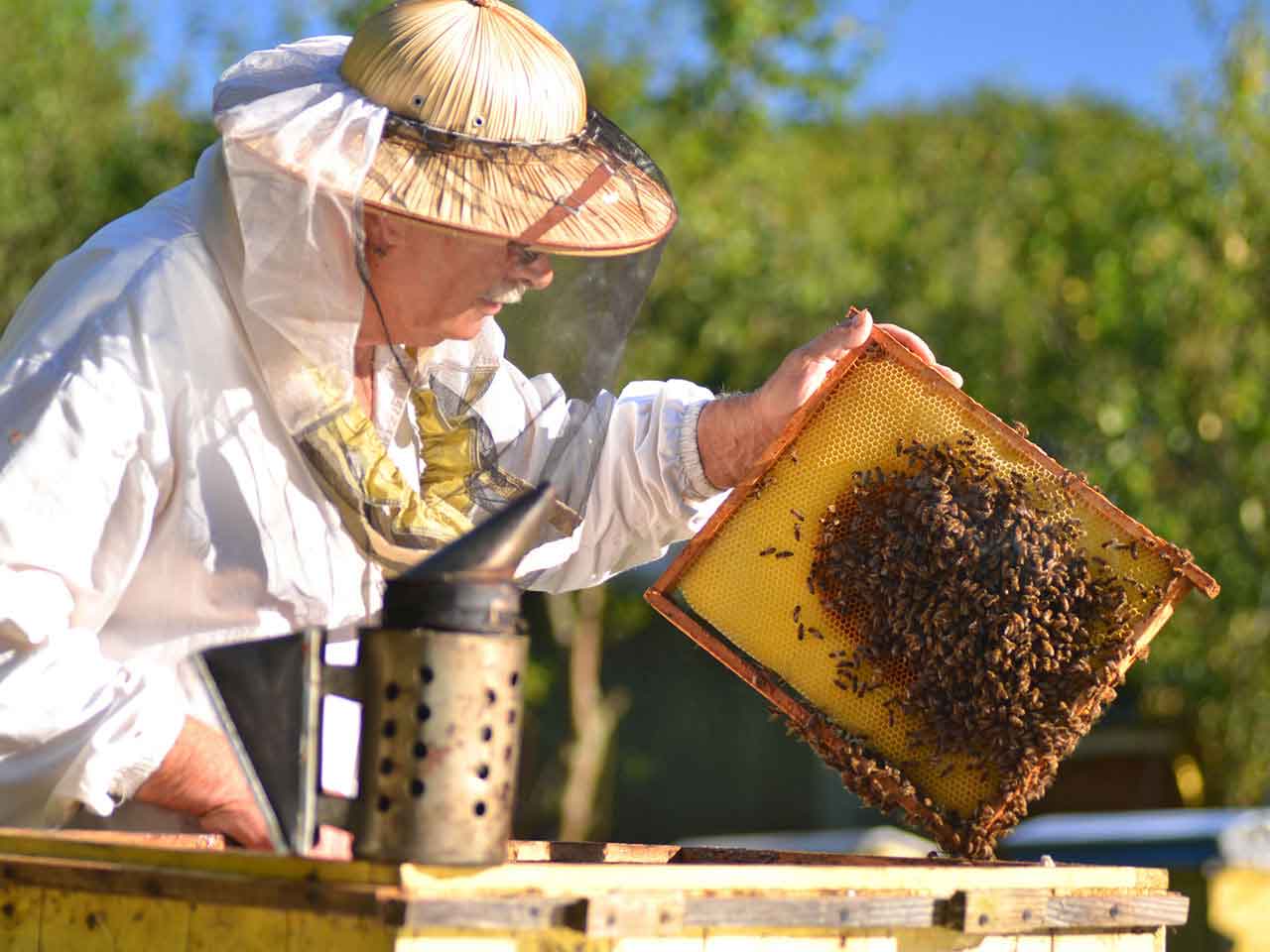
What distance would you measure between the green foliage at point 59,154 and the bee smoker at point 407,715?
27.7ft

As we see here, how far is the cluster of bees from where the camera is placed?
8.98ft

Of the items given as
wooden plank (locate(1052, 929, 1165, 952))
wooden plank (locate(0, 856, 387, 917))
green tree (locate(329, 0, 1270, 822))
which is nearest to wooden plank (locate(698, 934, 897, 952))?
wooden plank (locate(1052, 929, 1165, 952))

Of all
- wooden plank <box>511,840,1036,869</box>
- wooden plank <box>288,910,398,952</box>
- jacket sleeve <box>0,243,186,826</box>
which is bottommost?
wooden plank <box>288,910,398,952</box>

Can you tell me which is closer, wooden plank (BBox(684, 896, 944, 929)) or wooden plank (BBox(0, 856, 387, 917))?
wooden plank (BBox(0, 856, 387, 917))

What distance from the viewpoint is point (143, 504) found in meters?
2.45

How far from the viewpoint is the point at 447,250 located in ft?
8.78

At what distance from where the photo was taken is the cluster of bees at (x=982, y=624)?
2738 mm

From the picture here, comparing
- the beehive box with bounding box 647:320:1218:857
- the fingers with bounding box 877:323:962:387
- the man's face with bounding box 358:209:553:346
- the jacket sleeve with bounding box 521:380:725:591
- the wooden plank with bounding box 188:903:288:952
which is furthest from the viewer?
the jacket sleeve with bounding box 521:380:725:591

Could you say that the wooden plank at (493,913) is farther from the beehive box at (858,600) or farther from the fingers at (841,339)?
the fingers at (841,339)

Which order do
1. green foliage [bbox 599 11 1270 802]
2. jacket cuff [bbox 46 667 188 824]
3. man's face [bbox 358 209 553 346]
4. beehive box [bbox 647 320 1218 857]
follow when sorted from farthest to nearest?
green foliage [bbox 599 11 1270 802]
beehive box [bbox 647 320 1218 857]
man's face [bbox 358 209 553 346]
jacket cuff [bbox 46 667 188 824]

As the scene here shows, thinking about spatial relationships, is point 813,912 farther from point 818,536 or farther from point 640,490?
point 640,490

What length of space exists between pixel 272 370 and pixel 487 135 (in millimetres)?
513

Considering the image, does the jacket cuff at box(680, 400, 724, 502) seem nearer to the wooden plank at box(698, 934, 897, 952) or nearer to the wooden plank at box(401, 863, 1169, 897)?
the wooden plank at box(401, 863, 1169, 897)

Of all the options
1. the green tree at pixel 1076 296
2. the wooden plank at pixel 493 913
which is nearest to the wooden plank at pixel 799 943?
the wooden plank at pixel 493 913
